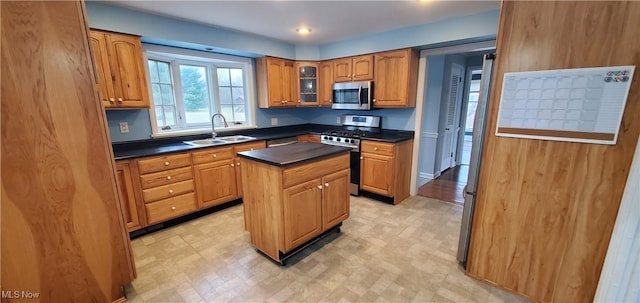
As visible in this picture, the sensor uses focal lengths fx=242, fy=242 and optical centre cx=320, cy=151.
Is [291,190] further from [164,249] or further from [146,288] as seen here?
[164,249]

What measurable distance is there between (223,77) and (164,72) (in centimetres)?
81

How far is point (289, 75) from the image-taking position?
410cm

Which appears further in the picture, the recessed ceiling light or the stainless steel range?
the stainless steel range

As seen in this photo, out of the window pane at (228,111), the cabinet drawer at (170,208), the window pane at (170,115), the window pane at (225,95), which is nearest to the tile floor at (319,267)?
the cabinet drawer at (170,208)

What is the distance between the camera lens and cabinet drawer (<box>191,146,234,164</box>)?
2877 mm

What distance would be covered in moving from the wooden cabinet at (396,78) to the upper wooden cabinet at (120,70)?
9.64ft

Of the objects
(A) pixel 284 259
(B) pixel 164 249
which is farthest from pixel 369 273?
(B) pixel 164 249

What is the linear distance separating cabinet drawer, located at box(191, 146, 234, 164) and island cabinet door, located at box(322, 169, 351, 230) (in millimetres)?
1520

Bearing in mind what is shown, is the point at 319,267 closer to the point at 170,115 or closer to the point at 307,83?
the point at 170,115

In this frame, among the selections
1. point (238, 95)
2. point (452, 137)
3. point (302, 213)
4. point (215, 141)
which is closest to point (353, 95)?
point (238, 95)

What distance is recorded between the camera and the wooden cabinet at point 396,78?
3258 millimetres

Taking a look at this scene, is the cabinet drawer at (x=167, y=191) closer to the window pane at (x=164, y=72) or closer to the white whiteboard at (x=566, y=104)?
the window pane at (x=164, y=72)

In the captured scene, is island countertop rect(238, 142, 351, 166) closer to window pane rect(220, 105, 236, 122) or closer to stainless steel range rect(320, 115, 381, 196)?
stainless steel range rect(320, 115, 381, 196)

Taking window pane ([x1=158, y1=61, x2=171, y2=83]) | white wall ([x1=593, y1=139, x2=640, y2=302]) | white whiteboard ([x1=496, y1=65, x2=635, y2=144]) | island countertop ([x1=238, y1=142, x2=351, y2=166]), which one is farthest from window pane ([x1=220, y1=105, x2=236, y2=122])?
white wall ([x1=593, y1=139, x2=640, y2=302])
